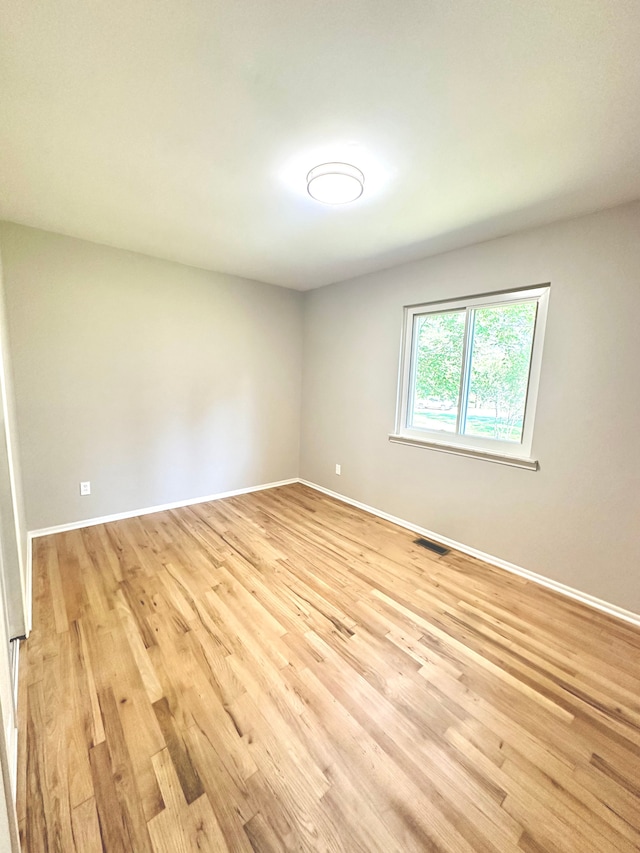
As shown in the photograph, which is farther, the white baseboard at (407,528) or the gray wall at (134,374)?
the gray wall at (134,374)

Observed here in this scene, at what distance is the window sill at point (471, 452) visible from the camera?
2.42 meters

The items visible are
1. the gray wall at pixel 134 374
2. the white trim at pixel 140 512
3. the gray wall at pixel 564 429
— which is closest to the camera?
the gray wall at pixel 564 429

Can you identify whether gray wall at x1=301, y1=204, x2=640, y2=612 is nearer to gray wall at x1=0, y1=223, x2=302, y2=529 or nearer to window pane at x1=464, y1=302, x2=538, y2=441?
window pane at x1=464, y1=302, x2=538, y2=441

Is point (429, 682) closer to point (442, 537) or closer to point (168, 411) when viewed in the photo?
point (442, 537)

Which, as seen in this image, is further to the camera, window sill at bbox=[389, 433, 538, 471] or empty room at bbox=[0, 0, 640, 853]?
window sill at bbox=[389, 433, 538, 471]

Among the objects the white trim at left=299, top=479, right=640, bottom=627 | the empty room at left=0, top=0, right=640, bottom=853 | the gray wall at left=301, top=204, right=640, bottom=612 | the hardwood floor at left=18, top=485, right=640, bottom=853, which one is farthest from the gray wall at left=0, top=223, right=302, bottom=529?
the white trim at left=299, top=479, right=640, bottom=627

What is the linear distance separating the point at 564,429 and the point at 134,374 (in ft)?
11.8

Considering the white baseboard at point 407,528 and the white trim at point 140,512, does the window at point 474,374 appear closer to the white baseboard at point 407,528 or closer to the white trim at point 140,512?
the white baseboard at point 407,528

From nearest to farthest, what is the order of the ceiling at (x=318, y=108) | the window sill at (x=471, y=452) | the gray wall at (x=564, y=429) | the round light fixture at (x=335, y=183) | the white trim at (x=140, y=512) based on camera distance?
the ceiling at (x=318, y=108) → the round light fixture at (x=335, y=183) → the gray wall at (x=564, y=429) → the window sill at (x=471, y=452) → the white trim at (x=140, y=512)

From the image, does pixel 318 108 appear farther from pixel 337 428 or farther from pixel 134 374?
pixel 337 428

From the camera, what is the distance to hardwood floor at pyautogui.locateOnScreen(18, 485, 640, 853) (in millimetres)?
1034

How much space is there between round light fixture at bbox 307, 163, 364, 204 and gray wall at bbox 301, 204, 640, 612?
134cm

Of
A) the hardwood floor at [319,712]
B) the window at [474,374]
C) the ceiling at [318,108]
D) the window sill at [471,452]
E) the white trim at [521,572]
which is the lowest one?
the hardwood floor at [319,712]

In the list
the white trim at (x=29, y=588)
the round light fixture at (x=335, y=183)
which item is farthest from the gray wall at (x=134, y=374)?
the round light fixture at (x=335, y=183)
